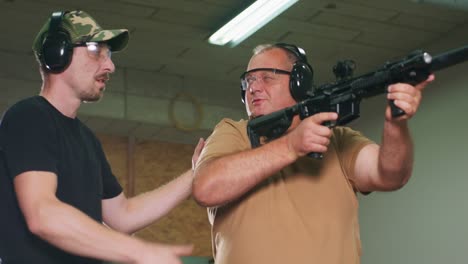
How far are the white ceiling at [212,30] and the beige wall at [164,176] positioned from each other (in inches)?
15.1

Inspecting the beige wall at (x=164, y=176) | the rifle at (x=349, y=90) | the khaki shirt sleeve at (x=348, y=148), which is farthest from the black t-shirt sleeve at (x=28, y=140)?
the beige wall at (x=164, y=176)

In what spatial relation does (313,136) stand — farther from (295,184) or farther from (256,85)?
(256,85)

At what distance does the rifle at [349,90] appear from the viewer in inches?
111

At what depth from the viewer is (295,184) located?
3297mm

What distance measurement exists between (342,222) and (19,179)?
1201 millimetres

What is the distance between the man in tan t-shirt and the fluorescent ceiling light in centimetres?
474

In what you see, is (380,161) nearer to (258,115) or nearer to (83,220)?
(258,115)

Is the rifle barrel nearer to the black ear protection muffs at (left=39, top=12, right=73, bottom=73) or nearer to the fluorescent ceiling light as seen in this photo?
the black ear protection muffs at (left=39, top=12, right=73, bottom=73)

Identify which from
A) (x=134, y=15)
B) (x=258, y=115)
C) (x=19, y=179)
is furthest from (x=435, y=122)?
(x=19, y=179)

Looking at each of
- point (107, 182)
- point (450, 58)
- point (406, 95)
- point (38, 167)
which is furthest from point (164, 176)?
point (450, 58)

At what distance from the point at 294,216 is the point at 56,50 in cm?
107

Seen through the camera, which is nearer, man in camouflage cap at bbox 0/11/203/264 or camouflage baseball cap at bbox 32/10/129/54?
man in camouflage cap at bbox 0/11/203/264

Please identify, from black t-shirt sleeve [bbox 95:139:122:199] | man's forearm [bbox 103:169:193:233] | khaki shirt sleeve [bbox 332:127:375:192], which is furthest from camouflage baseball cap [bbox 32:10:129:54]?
khaki shirt sleeve [bbox 332:127:375:192]

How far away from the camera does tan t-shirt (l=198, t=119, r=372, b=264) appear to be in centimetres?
317
